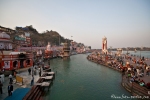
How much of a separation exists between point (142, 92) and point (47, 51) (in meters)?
50.7

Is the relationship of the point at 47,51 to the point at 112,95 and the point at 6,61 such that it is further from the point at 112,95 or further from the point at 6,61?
the point at 112,95

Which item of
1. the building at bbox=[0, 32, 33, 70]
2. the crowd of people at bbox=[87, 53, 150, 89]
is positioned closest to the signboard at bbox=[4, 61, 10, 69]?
the building at bbox=[0, 32, 33, 70]

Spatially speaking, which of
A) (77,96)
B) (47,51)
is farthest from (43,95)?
(47,51)

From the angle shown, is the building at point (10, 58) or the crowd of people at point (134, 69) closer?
the crowd of people at point (134, 69)

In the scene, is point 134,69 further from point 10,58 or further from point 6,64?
point 6,64

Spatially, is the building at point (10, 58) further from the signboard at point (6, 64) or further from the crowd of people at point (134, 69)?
the crowd of people at point (134, 69)

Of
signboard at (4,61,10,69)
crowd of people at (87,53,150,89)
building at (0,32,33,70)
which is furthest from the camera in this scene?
signboard at (4,61,10,69)

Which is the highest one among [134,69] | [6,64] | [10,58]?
[10,58]

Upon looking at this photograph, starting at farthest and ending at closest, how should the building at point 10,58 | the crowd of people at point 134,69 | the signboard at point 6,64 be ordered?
the signboard at point 6,64
the building at point 10,58
the crowd of people at point 134,69

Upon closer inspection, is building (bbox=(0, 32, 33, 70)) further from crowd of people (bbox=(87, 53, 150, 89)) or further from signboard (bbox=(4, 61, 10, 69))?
crowd of people (bbox=(87, 53, 150, 89))

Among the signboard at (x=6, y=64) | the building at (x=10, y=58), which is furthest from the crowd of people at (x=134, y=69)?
the signboard at (x=6, y=64)

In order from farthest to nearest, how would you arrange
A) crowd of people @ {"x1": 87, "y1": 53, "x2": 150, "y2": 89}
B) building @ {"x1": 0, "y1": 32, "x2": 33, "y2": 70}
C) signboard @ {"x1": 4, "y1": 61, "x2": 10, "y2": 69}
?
signboard @ {"x1": 4, "y1": 61, "x2": 10, "y2": 69}, building @ {"x1": 0, "y1": 32, "x2": 33, "y2": 70}, crowd of people @ {"x1": 87, "y1": 53, "x2": 150, "y2": 89}

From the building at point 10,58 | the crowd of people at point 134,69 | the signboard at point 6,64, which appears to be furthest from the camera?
the signboard at point 6,64

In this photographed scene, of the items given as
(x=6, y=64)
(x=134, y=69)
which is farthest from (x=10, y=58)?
(x=134, y=69)
